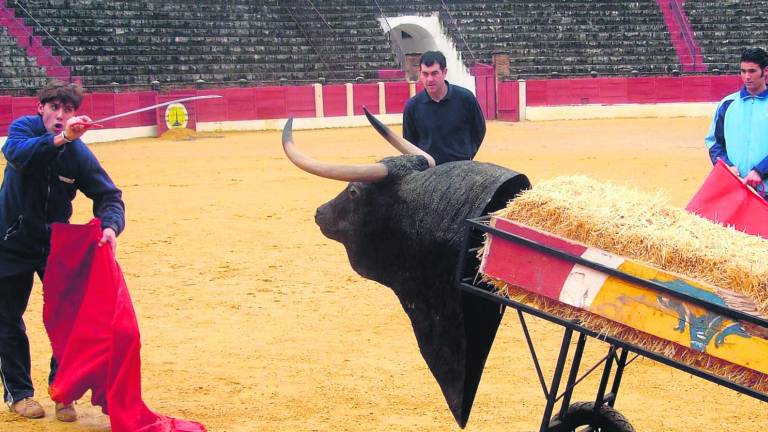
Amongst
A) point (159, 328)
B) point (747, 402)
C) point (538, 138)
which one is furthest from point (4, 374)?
point (538, 138)

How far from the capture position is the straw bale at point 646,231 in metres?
2.33

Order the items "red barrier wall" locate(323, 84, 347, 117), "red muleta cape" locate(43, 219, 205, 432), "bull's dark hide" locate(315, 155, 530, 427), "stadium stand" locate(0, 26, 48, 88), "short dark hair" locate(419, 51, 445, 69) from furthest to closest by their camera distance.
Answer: "red barrier wall" locate(323, 84, 347, 117)
"stadium stand" locate(0, 26, 48, 88)
"short dark hair" locate(419, 51, 445, 69)
"red muleta cape" locate(43, 219, 205, 432)
"bull's dark hide" locate(315, 155, 530, 427)

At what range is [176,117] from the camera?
20.2m

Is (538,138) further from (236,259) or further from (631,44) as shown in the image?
(236,259)

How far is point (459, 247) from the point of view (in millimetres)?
3016

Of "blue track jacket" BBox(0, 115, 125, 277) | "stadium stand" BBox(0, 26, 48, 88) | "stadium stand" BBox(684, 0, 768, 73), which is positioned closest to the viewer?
"blue track jacket" BBox(0, 115, 125, 277)

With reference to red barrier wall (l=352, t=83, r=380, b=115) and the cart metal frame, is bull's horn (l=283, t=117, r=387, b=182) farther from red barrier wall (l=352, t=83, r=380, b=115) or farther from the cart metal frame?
red barrier wall (l=352, t=83, r=380, b=115)

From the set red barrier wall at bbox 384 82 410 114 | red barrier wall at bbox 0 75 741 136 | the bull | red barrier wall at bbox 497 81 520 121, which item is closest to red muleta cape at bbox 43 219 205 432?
the bull

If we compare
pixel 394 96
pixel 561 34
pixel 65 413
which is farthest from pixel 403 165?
pixel 561 34

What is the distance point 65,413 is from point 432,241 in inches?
76.9

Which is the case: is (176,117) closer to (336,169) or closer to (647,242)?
(336,169)

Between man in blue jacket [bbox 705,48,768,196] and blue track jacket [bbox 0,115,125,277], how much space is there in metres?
2.92

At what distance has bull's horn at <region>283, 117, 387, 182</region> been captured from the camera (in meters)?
3.14

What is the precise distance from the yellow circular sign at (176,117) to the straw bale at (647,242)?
58.7 feet
